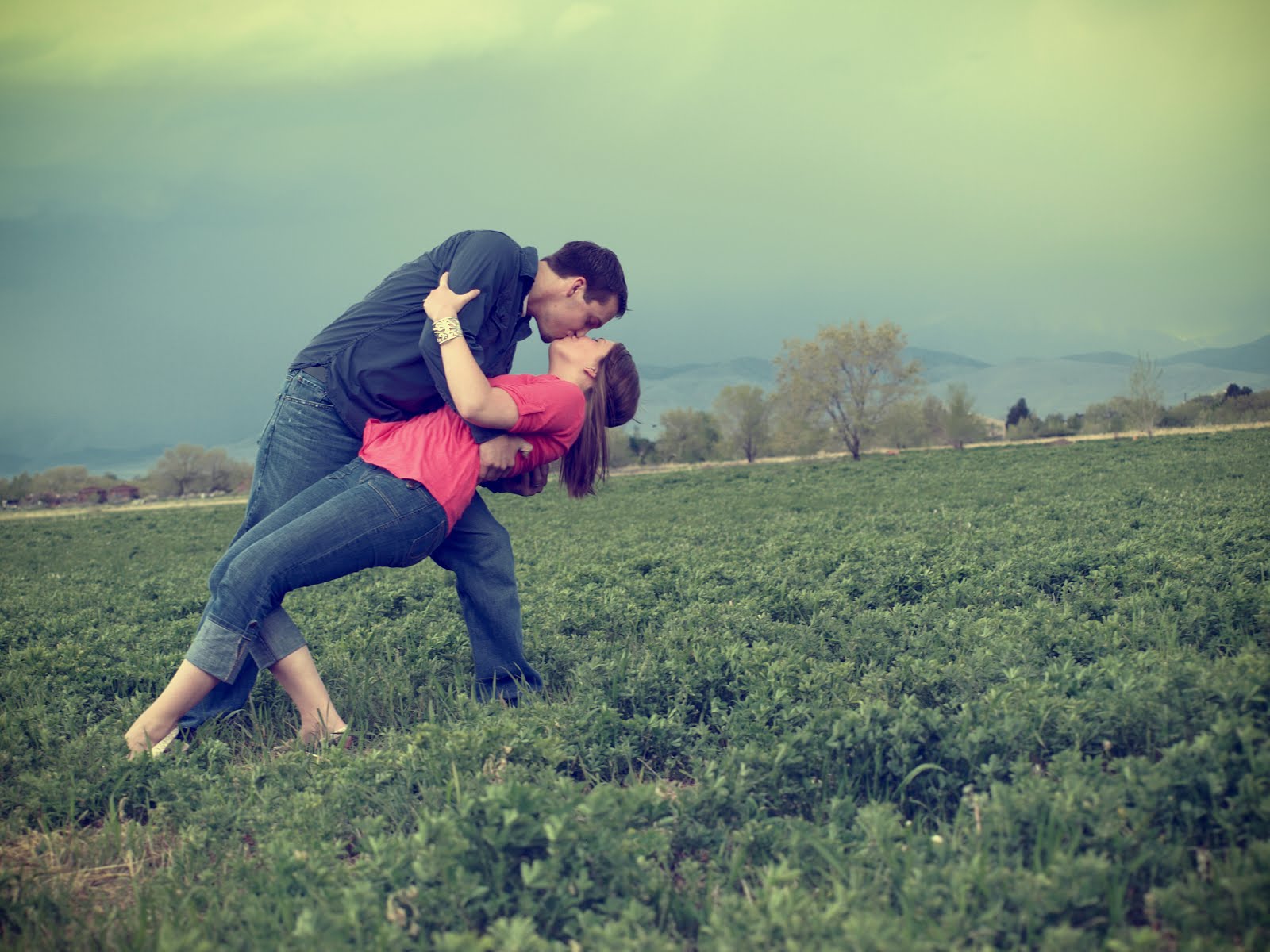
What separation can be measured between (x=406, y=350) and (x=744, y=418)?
78.2 metres

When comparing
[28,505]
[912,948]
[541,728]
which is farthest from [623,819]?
[28,505]

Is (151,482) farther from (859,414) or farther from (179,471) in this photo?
(859,414)

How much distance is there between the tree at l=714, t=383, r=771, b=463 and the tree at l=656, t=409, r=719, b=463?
81.4 inches

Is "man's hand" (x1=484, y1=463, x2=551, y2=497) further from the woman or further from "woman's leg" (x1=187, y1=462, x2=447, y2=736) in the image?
"woman's leg" (x1=187, y1=462, x2=447, y2=736)

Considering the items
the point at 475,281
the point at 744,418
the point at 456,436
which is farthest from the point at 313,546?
the point at 744,418

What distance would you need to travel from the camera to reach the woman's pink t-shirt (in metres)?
3.94

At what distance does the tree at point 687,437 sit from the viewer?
83.9 meters

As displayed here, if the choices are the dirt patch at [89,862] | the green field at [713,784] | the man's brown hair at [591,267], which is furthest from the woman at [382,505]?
the dirt patch at [89,862]

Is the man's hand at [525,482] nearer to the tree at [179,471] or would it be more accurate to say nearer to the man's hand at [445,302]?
the man's hand at [445,302]

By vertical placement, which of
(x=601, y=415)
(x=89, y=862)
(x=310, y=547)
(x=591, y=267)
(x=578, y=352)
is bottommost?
(x=89, y=862)

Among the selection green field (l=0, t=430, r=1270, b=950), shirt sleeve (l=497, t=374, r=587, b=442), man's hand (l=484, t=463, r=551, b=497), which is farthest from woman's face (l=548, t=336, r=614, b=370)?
green field (l=0, t=430, r=1270, b=950)

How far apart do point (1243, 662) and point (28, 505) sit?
85510 mm

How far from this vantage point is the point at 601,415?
436cm

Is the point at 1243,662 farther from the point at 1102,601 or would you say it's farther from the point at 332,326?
the point at 332,326
